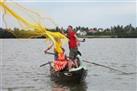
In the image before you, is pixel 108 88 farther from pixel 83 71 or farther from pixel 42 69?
pixel 42 69

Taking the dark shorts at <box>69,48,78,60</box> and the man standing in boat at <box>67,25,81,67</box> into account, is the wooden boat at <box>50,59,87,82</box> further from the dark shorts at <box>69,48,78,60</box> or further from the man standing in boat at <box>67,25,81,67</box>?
the dark shorts at <box>69,48,78,60</box>

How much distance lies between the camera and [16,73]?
30.4 meters

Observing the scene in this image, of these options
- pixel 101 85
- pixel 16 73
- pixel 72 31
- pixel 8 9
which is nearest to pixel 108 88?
pixel 101 85

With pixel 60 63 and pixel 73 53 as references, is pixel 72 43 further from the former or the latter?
pixel 60 63

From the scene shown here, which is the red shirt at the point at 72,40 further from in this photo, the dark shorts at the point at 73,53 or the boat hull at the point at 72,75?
the boat hull at the point at 72,75

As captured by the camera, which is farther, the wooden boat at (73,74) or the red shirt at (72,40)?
the red shirt at (72,40)

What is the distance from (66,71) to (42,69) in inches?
380

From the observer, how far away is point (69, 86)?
76.8 ft

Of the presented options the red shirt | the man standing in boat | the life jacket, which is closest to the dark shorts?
the man standing in boat

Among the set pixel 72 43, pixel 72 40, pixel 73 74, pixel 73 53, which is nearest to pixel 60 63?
pixel 73 53

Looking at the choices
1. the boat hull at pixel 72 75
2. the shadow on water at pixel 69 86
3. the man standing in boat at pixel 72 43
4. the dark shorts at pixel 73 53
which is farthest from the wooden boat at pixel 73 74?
the dark shorts at pixel 73 53

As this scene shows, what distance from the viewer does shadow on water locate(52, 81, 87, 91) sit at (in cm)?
2280

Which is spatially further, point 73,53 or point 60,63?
point 60,63

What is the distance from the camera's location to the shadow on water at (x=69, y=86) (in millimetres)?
22797
